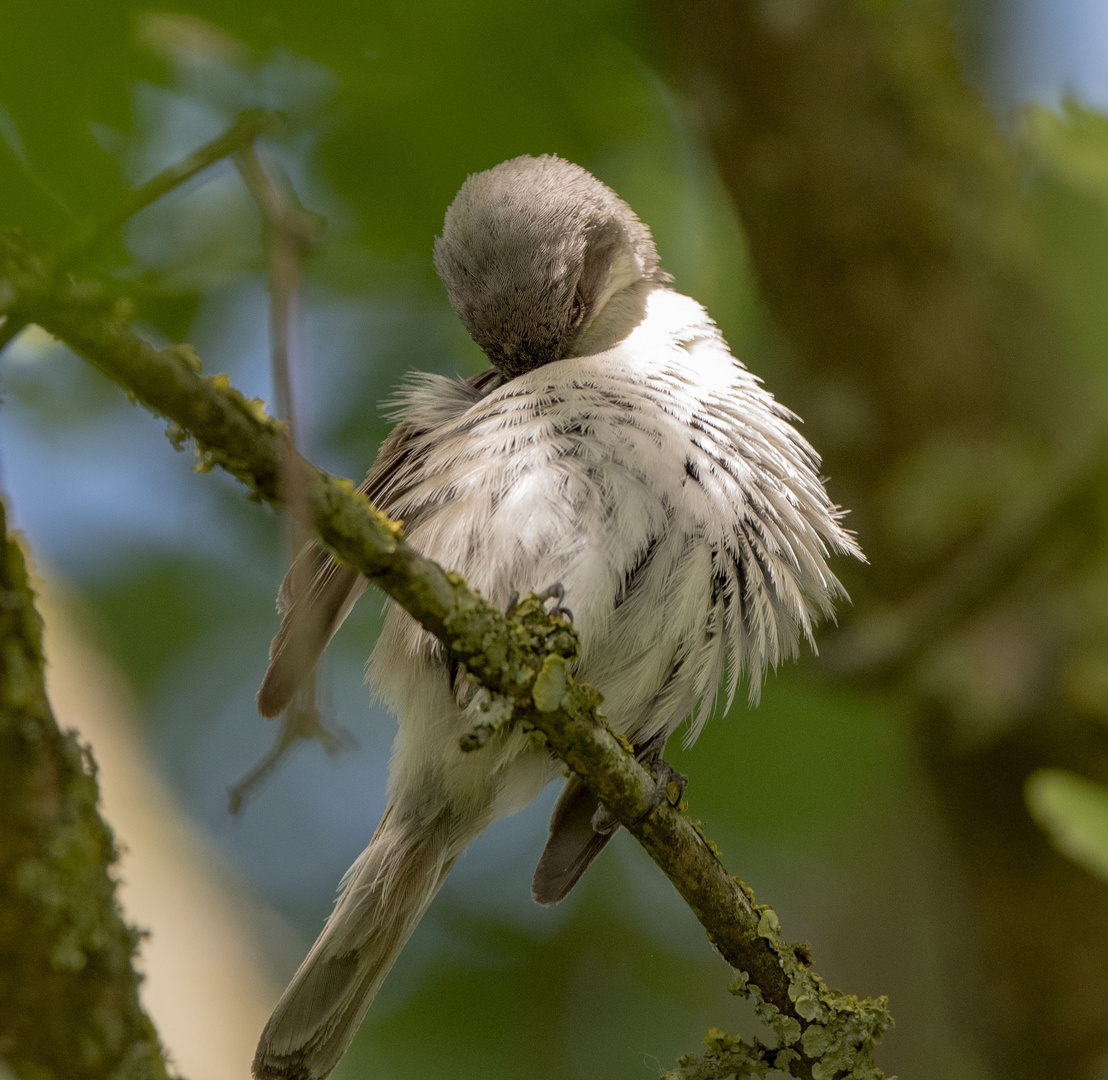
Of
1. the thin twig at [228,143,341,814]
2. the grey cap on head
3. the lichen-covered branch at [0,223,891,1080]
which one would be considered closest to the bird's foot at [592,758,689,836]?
the lichen-covered branch at [0,223,891,1080]

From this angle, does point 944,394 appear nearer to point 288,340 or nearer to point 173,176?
point 288,340

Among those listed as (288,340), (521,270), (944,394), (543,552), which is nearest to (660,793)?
(543,552)

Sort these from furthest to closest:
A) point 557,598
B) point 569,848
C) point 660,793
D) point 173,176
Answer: point 569,848, point 557,598, point 660,793, point 173,176

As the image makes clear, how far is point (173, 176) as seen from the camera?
128 cm

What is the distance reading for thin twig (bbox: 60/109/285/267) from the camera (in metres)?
1.01

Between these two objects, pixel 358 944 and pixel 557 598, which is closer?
pixel 557 598

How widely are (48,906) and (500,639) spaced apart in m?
0.74

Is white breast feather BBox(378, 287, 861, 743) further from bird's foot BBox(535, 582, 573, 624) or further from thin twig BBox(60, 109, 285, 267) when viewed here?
thin twig BBox(60, 109, 285, 267)

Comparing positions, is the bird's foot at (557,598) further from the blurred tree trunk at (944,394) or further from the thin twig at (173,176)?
the blurred tree trunk at (944,394)

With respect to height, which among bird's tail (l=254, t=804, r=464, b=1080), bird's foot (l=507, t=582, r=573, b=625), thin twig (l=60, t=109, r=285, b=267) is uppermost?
thin twig (l=60, t=109, r=285, b=267)

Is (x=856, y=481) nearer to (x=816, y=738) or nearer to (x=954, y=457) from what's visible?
(x=954, y=457)

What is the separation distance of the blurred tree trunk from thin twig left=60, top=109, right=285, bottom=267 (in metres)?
2.87

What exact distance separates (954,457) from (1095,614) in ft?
2.56

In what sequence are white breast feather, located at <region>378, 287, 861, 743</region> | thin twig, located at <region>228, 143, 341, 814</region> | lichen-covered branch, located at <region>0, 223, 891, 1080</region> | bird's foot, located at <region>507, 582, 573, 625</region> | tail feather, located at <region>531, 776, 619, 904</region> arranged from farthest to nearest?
tail feather, located at <region>531, 776, 619, 904</region> < white breast feather, located at <region>378, 287, 861, 743</region> < bird's foot, located at <region>507, 582, 573, 625</region> < thin twig, located at <region>228, 143, 341, 814</region> < lichen-covered branch, located at <region>0, 223, 891, 1080</region>
